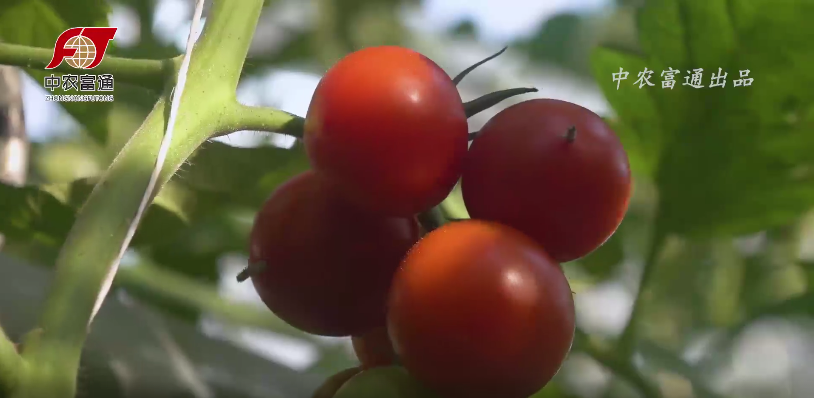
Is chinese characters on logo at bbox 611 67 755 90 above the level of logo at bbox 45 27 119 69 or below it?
below

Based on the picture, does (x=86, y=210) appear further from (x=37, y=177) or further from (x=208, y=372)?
(x=37, y=177)

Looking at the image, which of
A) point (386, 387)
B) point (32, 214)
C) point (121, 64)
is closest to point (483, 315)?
point (386, 387)

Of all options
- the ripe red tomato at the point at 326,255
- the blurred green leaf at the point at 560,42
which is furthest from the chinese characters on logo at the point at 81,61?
the blurred green leaf at the point at 560,42

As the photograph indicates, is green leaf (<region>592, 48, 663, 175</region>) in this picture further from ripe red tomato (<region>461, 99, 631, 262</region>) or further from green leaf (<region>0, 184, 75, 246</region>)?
green leaf (<region>0, 184, 75, 246</region>)

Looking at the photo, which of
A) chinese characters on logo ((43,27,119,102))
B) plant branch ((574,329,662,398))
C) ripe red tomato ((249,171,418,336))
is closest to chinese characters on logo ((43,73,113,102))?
chinese characters on logo ((43,27,119,102))

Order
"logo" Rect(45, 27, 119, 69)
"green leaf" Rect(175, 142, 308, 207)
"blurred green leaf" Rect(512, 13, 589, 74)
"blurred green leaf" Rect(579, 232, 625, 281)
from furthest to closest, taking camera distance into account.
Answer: "blurred green leaf" Rect(512, 13, 589, 74) < "blurred green leaf" Rect(579, 232, 625, 281) < "green leaf" Rect(175, 142, 308, 207) < "logo" Rect(45, 27, 119, 69)

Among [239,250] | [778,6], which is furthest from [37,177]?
[778,6]

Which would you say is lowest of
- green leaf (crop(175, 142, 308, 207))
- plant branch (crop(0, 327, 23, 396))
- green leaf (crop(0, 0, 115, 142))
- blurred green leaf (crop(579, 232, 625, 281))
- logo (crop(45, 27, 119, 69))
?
blurred green leaf (crop(579, 232, 625, 281))
